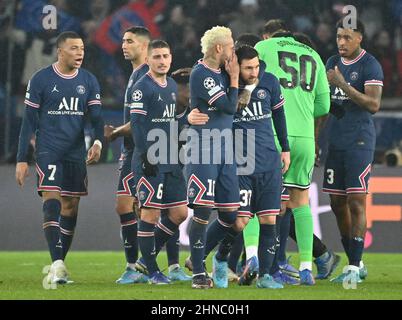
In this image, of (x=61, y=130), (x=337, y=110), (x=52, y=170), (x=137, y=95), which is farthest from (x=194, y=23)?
(x=137, y=95)

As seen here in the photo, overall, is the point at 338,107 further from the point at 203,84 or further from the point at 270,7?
the point at 270,7

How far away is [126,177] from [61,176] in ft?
2.16

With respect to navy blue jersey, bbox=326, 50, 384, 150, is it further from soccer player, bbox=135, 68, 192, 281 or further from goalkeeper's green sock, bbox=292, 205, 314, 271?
soccer player, bbox=135, 68, 192, 281

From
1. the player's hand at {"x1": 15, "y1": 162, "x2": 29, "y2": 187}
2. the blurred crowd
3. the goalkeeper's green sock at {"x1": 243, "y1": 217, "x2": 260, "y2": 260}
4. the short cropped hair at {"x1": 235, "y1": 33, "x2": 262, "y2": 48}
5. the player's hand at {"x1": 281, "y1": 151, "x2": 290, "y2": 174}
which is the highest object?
the blurred crowd

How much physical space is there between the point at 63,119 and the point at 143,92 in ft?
2.82

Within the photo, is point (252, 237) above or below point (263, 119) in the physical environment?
below

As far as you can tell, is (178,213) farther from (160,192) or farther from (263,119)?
(263,119)

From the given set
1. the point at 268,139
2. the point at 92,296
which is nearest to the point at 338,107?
the point at 268,139

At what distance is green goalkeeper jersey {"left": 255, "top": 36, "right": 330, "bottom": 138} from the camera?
32.5 feet

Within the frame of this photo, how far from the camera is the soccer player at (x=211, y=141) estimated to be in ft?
29.8

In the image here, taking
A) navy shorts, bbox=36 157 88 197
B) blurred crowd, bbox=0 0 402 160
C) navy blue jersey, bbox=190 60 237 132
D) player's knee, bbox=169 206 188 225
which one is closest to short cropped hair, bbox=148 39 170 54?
navy blue jersey, bbox=190 60 237 132

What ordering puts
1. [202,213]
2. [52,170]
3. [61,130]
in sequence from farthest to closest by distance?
1. [61,130]
2. [52,170]
3. [202,213]

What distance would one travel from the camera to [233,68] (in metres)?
9.16

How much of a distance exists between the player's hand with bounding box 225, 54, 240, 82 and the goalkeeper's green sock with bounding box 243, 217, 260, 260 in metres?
1.31
